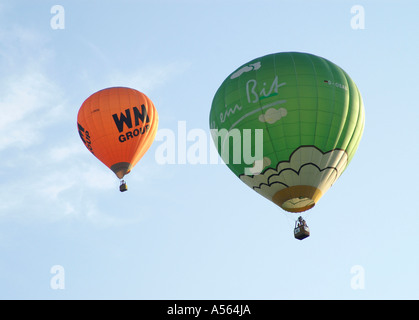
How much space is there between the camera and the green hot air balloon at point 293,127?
1287 inches

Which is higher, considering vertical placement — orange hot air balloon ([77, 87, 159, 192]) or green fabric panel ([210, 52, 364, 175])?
orange hot air balloon ([77, 87, 159, 192])

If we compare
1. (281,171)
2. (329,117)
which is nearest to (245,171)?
(281,171)

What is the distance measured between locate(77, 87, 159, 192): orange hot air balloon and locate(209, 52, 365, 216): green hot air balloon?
7274 millimetres

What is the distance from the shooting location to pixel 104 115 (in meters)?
40.2

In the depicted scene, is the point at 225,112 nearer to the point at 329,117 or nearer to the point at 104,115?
the point at 329,117

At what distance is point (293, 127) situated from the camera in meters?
32.6

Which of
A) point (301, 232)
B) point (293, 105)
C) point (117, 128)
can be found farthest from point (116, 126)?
point (301, 232)

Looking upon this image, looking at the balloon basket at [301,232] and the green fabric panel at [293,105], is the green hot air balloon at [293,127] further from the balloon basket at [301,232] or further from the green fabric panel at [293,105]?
the balloon basket at [301,232]

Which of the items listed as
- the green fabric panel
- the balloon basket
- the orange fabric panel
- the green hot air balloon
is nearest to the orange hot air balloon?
the orange fabric panel

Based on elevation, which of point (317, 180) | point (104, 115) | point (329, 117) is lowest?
point (317, 180)

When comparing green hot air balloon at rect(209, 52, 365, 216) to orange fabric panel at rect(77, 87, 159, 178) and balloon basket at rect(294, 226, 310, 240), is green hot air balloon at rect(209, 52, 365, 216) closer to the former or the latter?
balloon basket at rect(294, 226, 310, 240)

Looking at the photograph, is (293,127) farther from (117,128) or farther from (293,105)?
(117,128)

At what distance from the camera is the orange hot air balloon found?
4006cm

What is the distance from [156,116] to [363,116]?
1131 centimetres
